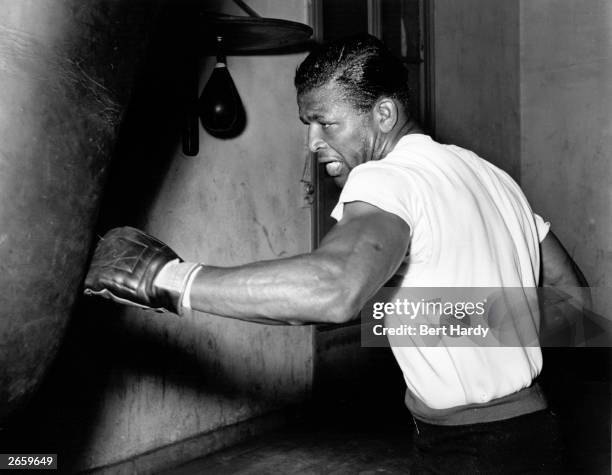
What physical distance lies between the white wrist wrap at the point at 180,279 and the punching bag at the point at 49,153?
0.71 ft

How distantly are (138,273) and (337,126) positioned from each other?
53 cm

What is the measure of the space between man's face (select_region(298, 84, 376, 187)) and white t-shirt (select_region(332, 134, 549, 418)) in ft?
0.55

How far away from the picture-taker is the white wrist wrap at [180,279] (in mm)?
1064

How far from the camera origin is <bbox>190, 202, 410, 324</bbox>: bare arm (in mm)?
949

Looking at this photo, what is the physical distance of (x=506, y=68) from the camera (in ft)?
16.5

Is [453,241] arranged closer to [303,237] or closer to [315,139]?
[315,139]

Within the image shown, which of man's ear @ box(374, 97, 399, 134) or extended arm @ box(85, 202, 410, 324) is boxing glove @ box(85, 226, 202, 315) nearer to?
extended arm @ box(85, 202, 410, 324)

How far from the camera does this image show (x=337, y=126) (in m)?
1.42

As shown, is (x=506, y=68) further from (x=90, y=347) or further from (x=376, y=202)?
(x=376, y=202)

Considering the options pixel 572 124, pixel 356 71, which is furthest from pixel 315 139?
pixel 572 124

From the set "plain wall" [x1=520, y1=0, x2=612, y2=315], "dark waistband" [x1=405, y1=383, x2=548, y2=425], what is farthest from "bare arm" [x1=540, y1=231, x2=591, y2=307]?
Result: "plain wall" [x1=520, y1=0, x2=612, y2=315]

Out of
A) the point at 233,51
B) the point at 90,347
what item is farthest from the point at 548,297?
the point at 233,51

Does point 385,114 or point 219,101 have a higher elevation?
point 219,101

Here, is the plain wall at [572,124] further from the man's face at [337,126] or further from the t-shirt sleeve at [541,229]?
the man's face at [337,126]
